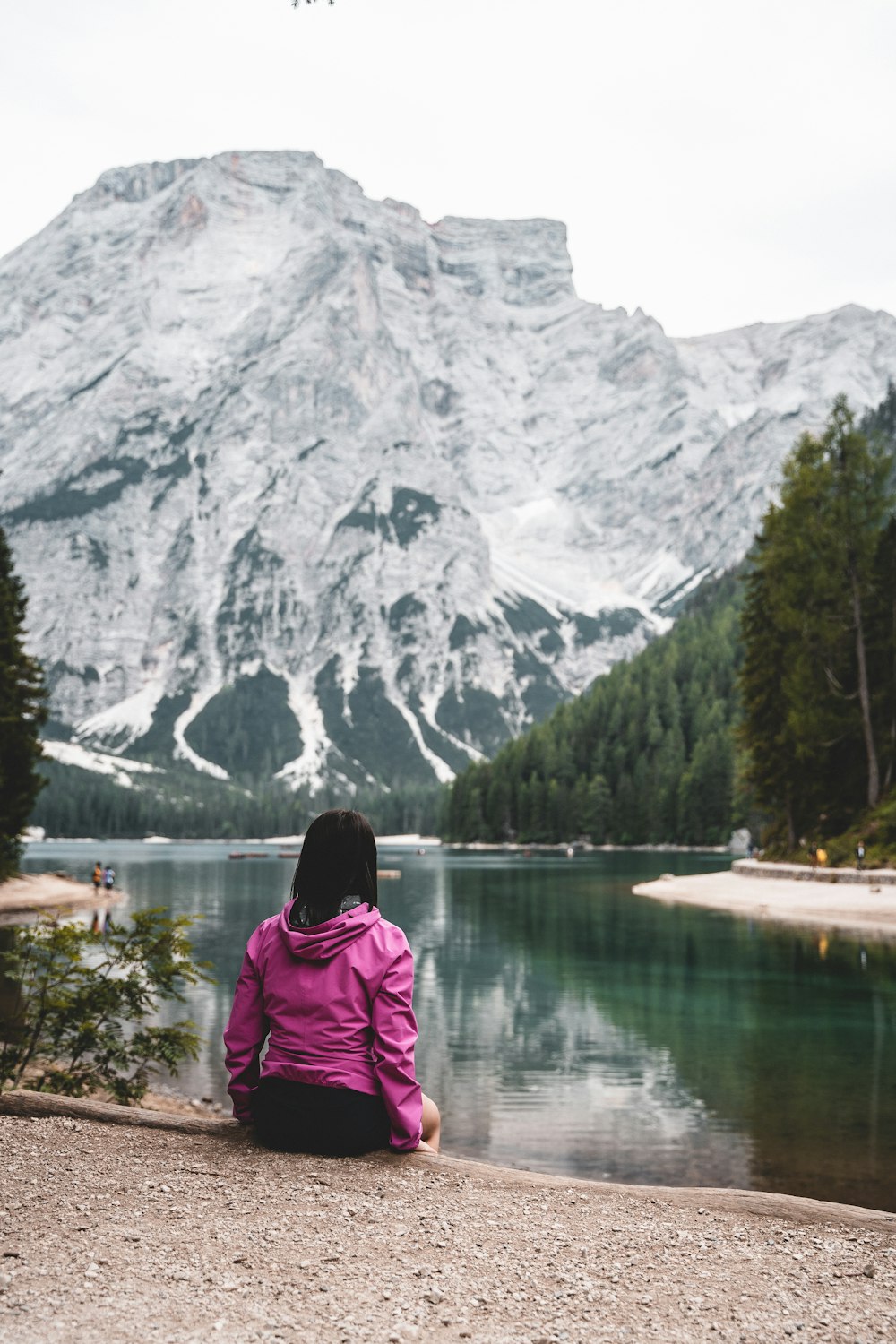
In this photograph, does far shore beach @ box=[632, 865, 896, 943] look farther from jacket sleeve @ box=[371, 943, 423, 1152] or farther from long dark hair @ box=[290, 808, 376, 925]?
long dark hair @ box=[290, 808, 376, 925]

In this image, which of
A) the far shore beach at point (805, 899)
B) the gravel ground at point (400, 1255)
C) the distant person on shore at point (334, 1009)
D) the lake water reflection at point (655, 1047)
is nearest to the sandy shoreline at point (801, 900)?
the far shore beach at point (805, 899)

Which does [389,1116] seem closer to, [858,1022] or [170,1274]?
[170,1274]

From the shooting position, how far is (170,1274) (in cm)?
586

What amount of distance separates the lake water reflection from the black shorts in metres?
8.84

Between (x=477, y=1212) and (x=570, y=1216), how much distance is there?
650mm

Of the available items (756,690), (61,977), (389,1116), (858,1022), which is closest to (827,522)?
(756,690)

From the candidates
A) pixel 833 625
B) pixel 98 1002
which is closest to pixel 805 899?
pixel 833 625

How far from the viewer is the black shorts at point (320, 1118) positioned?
24.6 ft

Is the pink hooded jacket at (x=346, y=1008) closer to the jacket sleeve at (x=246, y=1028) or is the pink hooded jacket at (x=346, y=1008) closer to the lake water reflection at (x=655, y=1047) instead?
the jacket sleeve at (x=246, y=1028)

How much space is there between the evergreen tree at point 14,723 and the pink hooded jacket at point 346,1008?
43067 millimetres

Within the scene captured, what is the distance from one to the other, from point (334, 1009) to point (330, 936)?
1.52ft

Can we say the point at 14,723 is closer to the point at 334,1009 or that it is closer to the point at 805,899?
the point at 805,899

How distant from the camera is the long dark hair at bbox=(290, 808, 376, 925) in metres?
7.29

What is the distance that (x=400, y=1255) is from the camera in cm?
620
